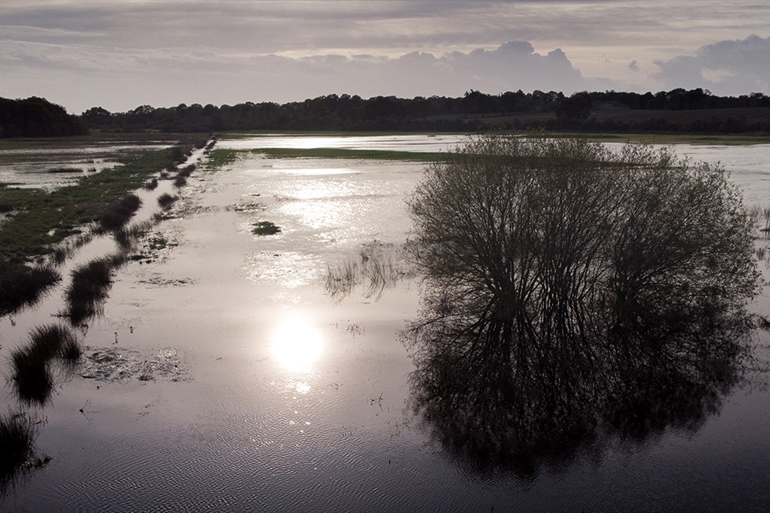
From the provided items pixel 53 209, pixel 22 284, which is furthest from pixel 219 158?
pixel 22 284

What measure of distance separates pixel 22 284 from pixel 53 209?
2146cm

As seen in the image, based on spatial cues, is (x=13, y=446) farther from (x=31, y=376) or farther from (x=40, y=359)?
(x=40, y=359)

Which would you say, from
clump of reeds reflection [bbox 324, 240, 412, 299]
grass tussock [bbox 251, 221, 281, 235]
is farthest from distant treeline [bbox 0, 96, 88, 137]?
clump of reeds reflection [bbox 324, 240, 412, 299]

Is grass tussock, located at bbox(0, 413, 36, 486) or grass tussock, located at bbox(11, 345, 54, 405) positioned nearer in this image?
grass tussock, located at bbox(0, 413, 36, 486)

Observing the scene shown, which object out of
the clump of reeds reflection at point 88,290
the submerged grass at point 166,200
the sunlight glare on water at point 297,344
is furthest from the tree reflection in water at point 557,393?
the submerged grass at point 166,200

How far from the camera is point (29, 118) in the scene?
14838cm

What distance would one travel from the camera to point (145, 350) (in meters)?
20.6

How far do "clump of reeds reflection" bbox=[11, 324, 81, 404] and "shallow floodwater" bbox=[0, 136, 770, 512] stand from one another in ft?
1.47

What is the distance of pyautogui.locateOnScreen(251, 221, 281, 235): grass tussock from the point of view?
130 feet

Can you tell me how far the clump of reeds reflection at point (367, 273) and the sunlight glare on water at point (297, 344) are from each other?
12.4ft

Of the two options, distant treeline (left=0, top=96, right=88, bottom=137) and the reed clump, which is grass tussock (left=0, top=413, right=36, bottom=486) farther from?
distant treeline (left=0, top=96, right=88, bottom=137)

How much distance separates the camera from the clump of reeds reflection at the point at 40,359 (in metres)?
17.7

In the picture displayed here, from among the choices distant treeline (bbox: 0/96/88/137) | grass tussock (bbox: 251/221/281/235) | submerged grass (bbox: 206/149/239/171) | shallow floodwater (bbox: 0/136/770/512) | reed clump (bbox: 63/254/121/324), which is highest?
distant treeline (bbox: 0/96/88/137)

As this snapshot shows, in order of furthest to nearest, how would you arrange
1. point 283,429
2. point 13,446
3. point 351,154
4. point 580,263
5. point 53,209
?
point 351,154, point 53,209, point 580,263, point 283,429, point 13,446
